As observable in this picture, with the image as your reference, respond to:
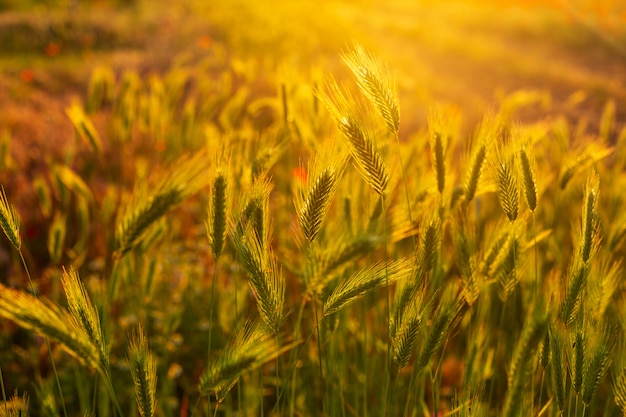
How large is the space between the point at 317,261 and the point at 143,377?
1.14 ft

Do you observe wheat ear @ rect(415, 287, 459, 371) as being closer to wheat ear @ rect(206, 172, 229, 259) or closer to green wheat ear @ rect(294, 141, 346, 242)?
green wheat ear @ rect(294, 141, 346, 242)

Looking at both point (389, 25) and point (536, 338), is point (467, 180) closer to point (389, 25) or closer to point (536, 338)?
point (536, 338)

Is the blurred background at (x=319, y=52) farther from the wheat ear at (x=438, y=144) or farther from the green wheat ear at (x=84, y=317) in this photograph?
the green wheat ear at (x=84, y=317)

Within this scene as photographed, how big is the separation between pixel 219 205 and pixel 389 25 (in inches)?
559

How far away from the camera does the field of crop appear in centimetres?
109

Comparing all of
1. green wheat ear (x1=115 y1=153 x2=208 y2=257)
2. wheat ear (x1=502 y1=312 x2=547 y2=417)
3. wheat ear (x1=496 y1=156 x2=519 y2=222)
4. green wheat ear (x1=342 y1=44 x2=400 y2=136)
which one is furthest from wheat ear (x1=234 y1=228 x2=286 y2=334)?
wheat ear (x1=502 y1=312 x2=547 y2=417)

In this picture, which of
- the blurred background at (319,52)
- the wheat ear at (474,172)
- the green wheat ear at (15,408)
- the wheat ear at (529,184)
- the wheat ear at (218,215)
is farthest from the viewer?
the blurred background at (319,52)

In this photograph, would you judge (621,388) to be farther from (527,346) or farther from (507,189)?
(507,189)

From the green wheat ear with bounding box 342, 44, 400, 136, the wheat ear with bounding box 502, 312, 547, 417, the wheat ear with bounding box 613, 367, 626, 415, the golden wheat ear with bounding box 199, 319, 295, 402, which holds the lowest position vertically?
the wheat ear with bounding box 502, 312, 547, 417

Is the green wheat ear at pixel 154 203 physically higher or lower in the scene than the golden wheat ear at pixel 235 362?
higher

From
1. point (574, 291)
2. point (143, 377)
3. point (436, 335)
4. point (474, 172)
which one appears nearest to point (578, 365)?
point (574, 291)

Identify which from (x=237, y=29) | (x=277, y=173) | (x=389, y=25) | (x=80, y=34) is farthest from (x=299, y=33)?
(x=277, y=173)

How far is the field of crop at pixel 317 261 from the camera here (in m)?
1.09

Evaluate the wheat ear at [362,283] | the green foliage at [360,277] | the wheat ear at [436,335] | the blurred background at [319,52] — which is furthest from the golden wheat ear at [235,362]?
the blurred background at [319,52]
